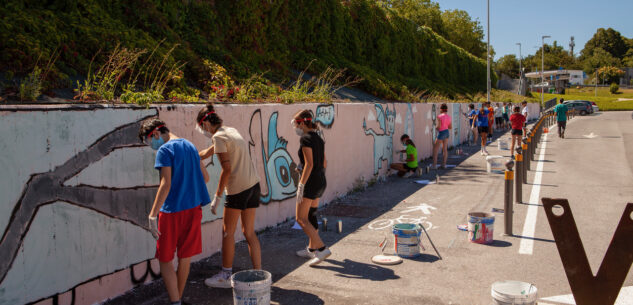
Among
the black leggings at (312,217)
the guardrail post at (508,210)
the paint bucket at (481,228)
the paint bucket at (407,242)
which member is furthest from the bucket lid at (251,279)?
the guardrail post at (508,210)

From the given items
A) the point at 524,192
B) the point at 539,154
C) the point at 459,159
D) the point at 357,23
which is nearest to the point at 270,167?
the point at 524,192

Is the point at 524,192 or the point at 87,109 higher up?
the point at 87,109

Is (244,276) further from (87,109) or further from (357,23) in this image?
(357,23)

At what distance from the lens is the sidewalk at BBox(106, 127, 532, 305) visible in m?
5.21

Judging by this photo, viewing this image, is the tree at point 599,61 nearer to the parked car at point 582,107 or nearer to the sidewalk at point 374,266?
the parked car at point 582,107

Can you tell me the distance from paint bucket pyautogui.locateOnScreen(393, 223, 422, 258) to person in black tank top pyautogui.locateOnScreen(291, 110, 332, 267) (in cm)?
92

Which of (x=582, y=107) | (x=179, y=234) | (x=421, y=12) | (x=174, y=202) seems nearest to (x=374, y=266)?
(x=179, y=234)

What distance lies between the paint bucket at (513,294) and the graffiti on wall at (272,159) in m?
4.13

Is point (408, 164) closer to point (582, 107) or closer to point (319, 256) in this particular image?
point (319, 256)

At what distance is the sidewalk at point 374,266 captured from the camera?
17.1 ft

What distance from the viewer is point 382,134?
1331cm

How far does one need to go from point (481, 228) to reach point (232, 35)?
35.4 ft

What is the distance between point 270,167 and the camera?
26.6 feet

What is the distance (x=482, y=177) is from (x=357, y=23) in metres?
15.6
